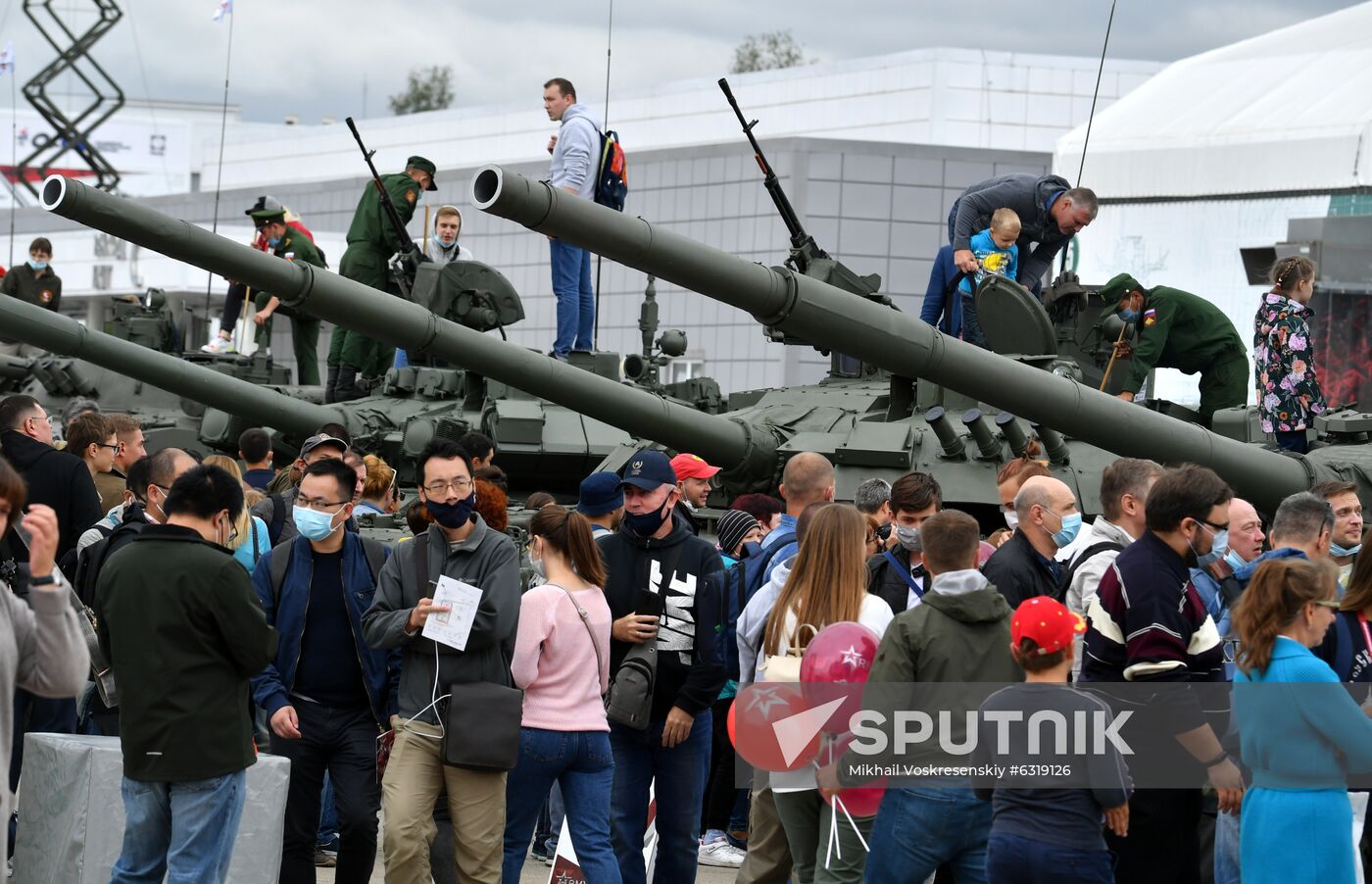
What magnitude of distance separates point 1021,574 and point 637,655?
1536 mm

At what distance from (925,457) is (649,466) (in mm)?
3852

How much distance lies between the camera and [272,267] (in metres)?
10.9

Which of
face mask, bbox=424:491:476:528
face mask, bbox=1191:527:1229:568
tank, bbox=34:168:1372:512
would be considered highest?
tank, bbox=34:168:1372:512

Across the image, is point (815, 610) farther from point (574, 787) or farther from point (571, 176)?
point (571, 176)

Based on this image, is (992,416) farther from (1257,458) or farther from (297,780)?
(297,780)

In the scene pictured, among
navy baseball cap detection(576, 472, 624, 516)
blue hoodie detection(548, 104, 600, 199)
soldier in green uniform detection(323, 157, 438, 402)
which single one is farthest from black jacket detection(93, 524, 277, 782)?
soldier in green uniform detection(323, 157, 438, 402)

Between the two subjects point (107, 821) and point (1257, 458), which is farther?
point (1257, 458)

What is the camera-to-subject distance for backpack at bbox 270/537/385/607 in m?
7.50

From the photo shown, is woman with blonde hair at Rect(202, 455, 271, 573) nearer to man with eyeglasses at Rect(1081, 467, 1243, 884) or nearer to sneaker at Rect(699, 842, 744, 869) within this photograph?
sneaker at Rect(699, 842, 744, 869)

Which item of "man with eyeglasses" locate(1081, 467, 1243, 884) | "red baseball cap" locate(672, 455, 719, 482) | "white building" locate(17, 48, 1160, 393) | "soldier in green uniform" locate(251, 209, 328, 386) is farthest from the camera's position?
"white building" locate(17, 48, 1160, 393)

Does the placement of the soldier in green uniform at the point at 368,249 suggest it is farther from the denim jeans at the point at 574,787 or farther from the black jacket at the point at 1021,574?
the black jacket at the point at 1021,574

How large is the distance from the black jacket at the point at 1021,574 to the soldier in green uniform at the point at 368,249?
10752 millimetres

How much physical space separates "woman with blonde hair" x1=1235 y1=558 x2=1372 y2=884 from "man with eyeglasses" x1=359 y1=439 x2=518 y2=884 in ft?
8.58

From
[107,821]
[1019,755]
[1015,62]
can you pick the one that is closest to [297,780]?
[107,821]
